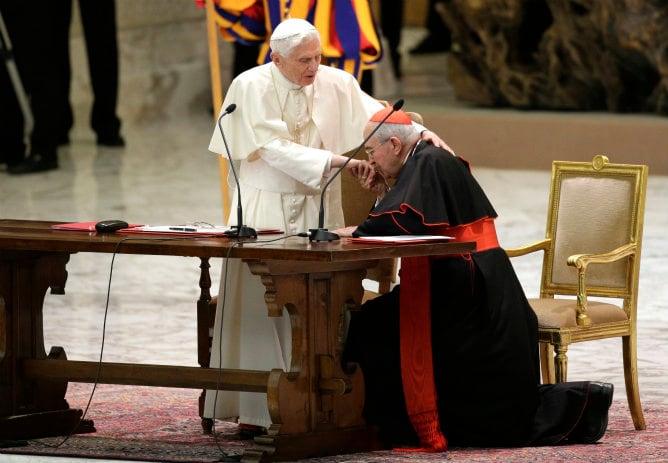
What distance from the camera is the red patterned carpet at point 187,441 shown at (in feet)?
16.1

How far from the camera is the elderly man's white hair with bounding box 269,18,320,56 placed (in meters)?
5.40

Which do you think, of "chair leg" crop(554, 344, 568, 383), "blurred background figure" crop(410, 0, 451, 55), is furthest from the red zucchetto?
"blurred background figure" crop(410, 0, 451, 55)

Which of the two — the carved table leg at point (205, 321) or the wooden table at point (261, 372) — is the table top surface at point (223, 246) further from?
the carved table leg at point (205, 321)

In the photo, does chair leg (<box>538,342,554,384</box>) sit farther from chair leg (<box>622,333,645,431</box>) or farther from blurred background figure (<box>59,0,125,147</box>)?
blurred background figure (<box>59,0,125,147</box>)

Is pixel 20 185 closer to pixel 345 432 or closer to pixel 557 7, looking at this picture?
pixel 557 7

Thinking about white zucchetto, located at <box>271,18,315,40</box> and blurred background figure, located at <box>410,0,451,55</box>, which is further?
blurred background figure, located at <box>410,0,451,55</box>

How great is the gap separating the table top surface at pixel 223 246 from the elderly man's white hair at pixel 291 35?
0.73 meters

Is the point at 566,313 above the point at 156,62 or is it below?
below

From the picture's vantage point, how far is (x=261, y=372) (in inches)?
198

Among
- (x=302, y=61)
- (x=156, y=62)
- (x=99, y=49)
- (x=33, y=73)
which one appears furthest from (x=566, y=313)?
(x=156, y=62)

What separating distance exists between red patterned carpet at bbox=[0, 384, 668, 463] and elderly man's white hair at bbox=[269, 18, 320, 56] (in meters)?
1.34

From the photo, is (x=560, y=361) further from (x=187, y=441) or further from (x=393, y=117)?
(x=187, y=441)

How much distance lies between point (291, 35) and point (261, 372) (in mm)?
1174

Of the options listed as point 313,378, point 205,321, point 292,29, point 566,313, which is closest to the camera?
point 313,378
